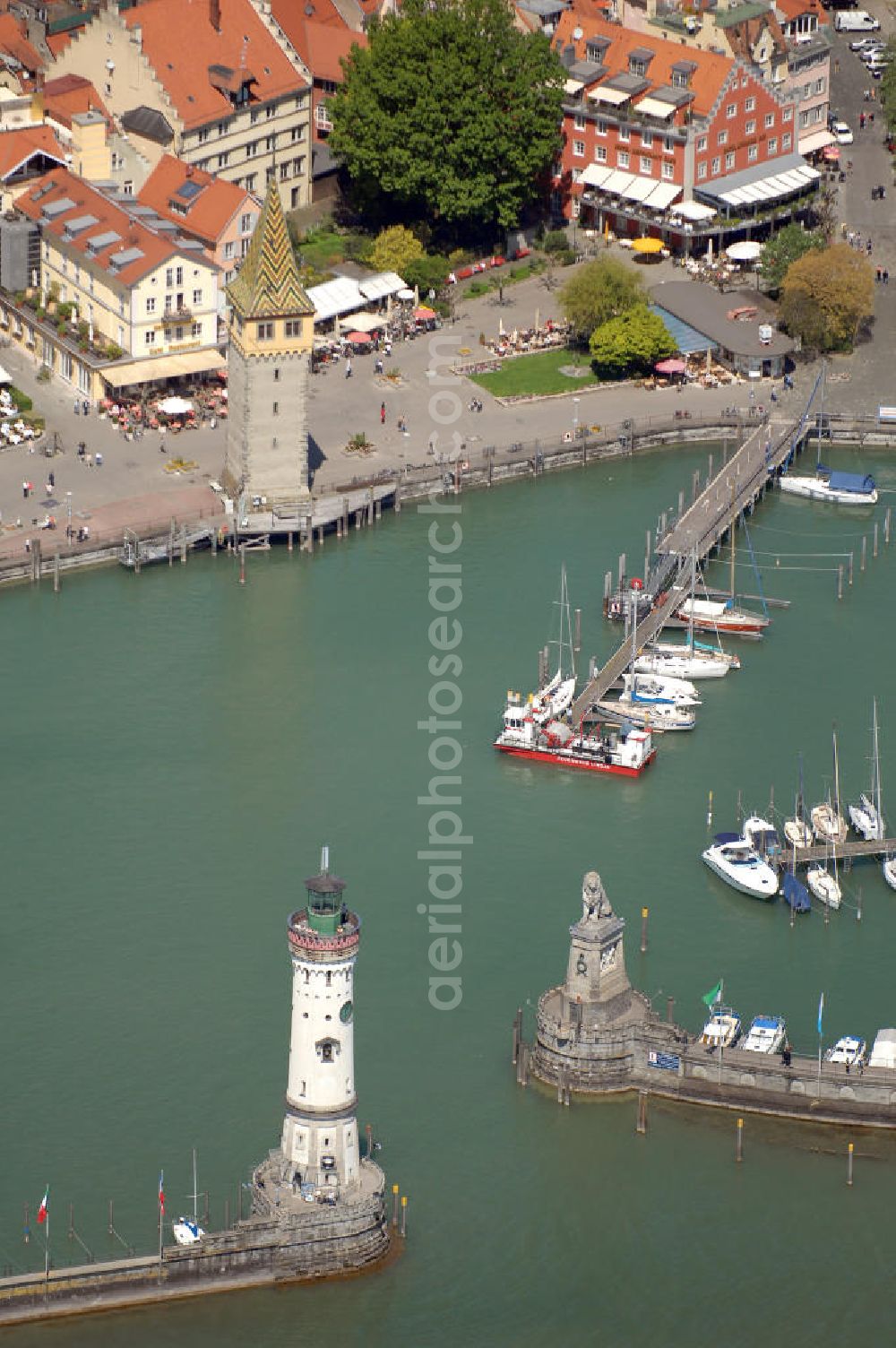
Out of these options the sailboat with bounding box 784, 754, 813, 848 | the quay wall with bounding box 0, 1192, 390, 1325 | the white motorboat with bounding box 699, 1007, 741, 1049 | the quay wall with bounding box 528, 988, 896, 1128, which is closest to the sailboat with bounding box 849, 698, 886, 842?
the sailboat with bounding box 784, 754, 813, 848

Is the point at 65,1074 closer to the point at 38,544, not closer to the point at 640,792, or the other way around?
the point at 640,792

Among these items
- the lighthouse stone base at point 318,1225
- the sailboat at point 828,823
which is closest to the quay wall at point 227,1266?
the lighthouse stone base at point 318,1225

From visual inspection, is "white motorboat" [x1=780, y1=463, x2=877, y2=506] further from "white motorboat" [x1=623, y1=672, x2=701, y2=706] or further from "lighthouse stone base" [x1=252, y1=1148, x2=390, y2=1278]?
"lighthouse stone base" [x1=252, y1=1148, x2=390, y2=1278]

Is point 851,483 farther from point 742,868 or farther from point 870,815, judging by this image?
point 742,868

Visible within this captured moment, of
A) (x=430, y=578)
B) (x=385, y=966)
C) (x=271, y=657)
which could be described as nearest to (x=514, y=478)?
(x=430, y=578)

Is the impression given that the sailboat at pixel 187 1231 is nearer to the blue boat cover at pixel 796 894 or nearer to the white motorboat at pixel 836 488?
the blue boat cover at pixel 796 894

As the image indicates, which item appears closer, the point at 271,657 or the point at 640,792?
the point at 640,792
